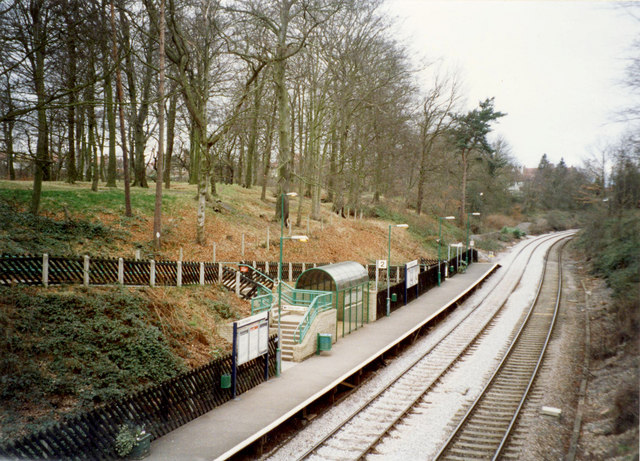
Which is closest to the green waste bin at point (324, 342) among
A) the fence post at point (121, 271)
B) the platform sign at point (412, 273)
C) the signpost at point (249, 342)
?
the signpost at point (249, 342)

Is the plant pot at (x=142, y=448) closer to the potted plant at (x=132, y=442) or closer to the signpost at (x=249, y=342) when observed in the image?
the potted plant at (x=132, y=442)

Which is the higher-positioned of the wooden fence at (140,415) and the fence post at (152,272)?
the fence post at (152,272)

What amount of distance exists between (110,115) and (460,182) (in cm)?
4838

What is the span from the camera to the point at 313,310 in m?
19.8

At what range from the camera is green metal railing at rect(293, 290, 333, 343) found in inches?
737

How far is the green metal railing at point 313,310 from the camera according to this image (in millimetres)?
18719

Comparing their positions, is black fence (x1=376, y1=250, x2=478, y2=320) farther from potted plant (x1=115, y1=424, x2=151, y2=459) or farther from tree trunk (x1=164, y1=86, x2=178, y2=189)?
tree trunk (x1=164, y1=86, x2=178, y2=189)

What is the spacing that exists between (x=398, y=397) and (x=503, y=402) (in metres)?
3.31

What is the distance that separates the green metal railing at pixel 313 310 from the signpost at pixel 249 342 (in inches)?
124

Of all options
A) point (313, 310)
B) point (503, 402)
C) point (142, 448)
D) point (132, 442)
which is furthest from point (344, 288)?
point (132, 442)

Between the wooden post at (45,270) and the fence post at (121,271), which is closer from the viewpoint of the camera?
the wooden post at (45,270)

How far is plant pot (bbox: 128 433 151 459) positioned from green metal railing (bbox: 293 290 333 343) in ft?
27.0

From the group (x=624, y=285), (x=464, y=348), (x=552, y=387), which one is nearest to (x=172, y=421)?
(x=552, y=387)

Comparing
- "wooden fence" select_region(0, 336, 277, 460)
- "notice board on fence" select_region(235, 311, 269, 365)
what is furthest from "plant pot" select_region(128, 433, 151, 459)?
"notice board on fence" select_region(235, 311, 269, 365)
